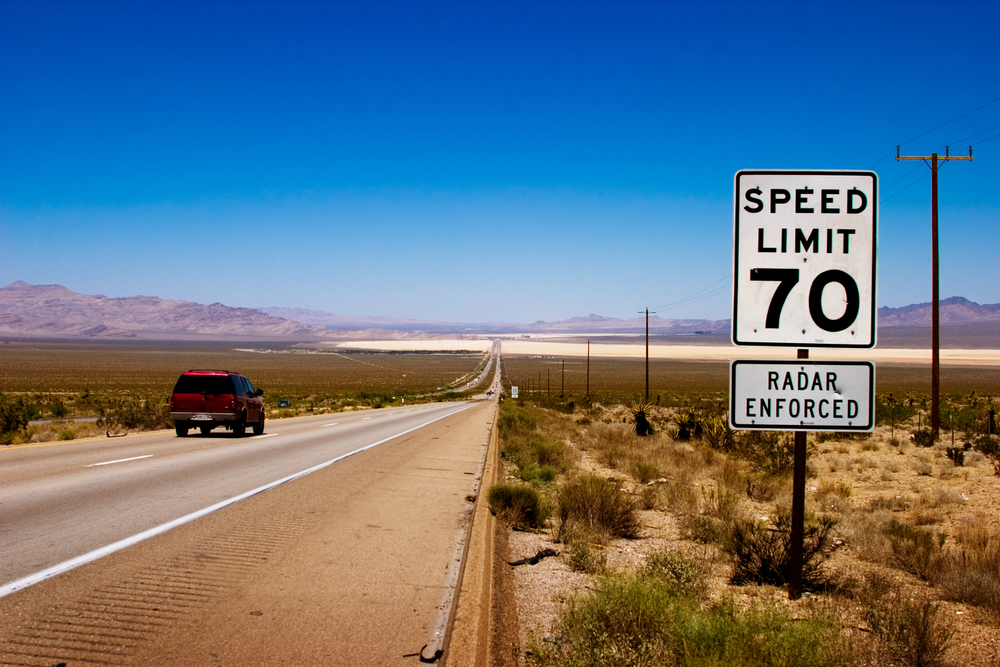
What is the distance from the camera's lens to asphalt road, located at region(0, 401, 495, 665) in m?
4.99

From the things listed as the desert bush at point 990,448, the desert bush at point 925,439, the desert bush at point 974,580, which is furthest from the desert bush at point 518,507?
the desert bush at point 925,439

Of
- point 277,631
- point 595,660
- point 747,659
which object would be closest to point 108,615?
point 277,631

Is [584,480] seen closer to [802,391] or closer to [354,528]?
[354,528]

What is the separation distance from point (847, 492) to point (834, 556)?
561 centimetres

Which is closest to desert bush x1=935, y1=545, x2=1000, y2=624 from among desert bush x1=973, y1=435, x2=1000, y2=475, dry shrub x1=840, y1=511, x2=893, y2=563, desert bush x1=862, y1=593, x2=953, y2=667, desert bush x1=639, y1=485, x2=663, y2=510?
dry shrub x1=840, y1=511, x2=893, y2=563

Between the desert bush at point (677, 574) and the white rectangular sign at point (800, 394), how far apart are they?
1747mm

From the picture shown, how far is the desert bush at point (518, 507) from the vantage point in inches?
392

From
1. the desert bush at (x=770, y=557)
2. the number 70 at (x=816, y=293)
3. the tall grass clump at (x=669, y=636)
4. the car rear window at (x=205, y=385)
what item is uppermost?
the number 70 at (x=816, y=293)

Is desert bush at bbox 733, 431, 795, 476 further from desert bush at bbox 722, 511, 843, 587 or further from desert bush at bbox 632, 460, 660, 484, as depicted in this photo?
desert bush at bbox 722, 511, 843, 587

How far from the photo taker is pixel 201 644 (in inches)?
194

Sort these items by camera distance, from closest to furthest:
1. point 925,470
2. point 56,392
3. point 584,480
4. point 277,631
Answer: point 277,631 → point 584,480 → point 925,470 → point 56,392

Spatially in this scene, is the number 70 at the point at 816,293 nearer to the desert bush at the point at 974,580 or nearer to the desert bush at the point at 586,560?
the desert bush at the point at 974,580

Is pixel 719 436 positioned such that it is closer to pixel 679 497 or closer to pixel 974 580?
pixel 679 497

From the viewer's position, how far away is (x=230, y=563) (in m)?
7.10
